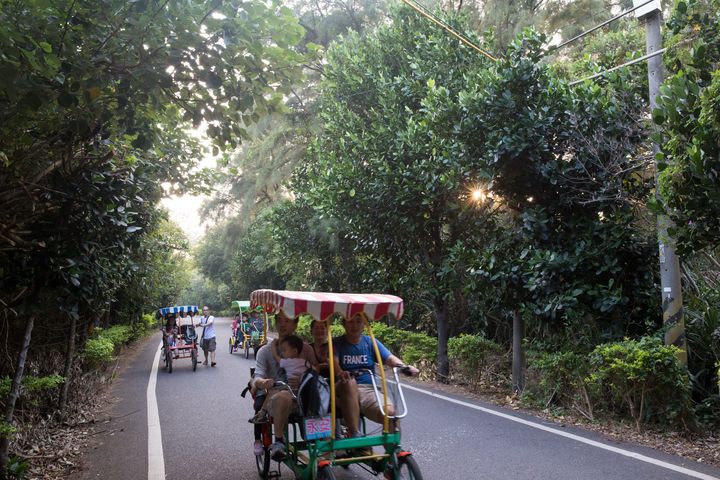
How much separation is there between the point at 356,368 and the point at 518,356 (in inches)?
238

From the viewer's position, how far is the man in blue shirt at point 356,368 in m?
4.86

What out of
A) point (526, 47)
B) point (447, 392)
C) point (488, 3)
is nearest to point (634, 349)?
point (447, 392)

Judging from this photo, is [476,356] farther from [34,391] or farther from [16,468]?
[16,468]

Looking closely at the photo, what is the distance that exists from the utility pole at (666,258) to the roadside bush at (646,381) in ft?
1.00

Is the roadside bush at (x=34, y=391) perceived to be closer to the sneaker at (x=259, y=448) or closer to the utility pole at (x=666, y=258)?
the sneaker at (x=259, y=448)

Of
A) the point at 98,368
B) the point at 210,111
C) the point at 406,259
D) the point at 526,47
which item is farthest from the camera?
the point at 406,259

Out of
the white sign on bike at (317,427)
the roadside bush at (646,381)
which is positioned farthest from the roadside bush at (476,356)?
the white sign on bike at (317,427)

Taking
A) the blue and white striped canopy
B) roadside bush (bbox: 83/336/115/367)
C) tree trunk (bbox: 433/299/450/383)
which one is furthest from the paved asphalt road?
the blue and white striped canopy

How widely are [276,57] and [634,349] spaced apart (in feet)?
19.3

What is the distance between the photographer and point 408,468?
441 centimetres

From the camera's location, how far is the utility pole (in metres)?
7.25

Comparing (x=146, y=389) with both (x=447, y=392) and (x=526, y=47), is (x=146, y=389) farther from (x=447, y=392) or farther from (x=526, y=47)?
(x=526, y=47)

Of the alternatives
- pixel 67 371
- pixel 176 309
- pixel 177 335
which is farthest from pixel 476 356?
pixel 177 335

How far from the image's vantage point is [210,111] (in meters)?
5.61
